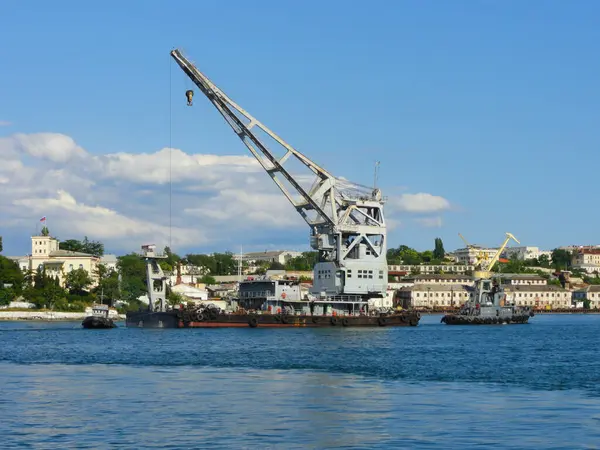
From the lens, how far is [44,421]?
89.7 feet

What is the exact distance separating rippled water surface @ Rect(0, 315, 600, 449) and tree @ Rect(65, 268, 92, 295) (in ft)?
268

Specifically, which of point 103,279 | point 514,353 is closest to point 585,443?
point 514,353

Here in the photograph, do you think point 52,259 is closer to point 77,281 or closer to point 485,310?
point 77,281

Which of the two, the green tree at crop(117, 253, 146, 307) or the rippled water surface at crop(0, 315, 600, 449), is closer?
the rippled water surface at crop(0, 315, 600, 449)

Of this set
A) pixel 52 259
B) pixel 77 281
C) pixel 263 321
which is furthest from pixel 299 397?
pixel 52 259

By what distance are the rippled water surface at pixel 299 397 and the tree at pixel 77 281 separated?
8171 cm

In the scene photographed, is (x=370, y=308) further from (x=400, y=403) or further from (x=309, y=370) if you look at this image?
(x=400, y=403)

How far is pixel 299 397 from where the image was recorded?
1297 inches

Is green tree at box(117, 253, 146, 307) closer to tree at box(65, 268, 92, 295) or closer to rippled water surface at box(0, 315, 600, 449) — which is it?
tree at box(65, 268, 92, 295)

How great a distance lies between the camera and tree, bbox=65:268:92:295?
456ft

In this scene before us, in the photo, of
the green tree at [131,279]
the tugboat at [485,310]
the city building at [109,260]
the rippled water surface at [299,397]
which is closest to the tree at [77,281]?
the green tree at [131,279]

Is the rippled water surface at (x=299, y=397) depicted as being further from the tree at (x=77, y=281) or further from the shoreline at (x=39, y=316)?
the tree at (x=77, y=281)

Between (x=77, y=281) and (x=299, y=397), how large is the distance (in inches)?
4322

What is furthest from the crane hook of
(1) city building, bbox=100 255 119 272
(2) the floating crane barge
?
(1) city building, bbox=100 255 119 272
